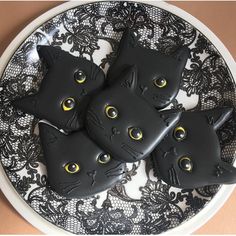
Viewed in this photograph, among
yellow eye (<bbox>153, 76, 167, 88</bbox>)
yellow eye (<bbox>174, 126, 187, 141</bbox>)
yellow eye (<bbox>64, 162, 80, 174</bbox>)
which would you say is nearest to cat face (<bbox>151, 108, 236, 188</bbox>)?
yellow eye (<bbox>174, 126, 187, 141</bbox>)

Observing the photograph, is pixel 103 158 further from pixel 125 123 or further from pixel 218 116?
pixel 218 116

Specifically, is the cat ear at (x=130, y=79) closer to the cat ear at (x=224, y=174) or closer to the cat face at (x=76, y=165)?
the cat face at (x=76, y=165)

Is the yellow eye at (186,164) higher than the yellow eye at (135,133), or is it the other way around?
the yellow eye at (135,133)

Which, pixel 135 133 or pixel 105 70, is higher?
→ pixel 105 70

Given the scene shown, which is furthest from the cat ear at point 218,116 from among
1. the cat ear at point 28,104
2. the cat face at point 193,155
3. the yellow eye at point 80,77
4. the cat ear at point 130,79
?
Result: the cat ear at point 28,104

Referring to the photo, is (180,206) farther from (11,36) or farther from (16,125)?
(11,36)

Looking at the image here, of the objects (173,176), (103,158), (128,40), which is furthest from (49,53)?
(173,176)
